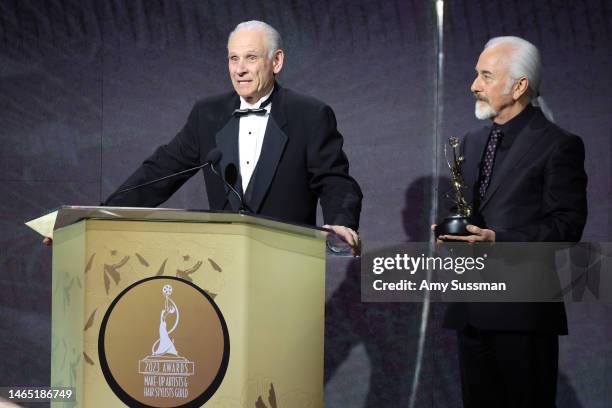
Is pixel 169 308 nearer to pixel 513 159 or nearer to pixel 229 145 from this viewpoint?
pixel 229 145

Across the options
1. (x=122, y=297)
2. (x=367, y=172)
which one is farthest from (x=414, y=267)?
(x=122, y=297)

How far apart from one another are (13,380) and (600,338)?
2.68 meters

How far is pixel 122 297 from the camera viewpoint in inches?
93.9

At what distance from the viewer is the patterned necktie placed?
3.55m

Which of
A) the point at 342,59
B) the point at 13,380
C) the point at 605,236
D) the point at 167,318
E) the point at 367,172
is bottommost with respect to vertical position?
the point at 13,380

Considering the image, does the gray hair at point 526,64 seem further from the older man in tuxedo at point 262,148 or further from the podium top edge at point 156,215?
the podium top edge at point 156,215

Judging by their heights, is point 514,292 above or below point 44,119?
below

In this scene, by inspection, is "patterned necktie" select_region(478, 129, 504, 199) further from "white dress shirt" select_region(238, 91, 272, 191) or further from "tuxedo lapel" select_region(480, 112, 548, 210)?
"white dress shirt" select_region(238, 91, 272, 191)

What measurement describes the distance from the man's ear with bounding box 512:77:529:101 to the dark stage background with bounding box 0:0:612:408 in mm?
637

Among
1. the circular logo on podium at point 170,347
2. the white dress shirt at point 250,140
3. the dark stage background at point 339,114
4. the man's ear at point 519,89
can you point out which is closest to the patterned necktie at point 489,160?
the man's ear at point 519,89

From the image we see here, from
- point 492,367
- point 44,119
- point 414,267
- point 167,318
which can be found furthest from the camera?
point 44,119

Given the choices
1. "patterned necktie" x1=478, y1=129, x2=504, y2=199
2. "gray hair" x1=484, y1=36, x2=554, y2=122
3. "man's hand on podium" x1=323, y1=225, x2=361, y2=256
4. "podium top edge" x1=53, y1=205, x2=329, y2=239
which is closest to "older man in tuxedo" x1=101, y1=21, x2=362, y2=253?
"patterned necktie" x1=478, y1=129, x2=504, y2=199

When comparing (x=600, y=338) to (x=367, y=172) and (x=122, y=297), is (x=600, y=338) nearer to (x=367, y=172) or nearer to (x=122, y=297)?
(x=367, y=172)

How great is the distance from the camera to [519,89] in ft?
12.0
